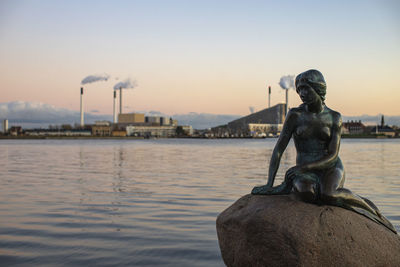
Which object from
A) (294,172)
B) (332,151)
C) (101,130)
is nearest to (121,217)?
(294,172)

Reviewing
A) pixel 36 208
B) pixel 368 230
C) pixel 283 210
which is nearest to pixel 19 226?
pixel 36 208

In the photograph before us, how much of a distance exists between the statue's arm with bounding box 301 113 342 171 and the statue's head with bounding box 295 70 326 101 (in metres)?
0.42

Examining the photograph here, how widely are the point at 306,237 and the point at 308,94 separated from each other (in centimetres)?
180

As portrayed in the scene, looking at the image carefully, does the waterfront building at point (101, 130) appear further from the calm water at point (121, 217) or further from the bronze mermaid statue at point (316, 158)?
the bronze mermaid statue at point (316, 158)

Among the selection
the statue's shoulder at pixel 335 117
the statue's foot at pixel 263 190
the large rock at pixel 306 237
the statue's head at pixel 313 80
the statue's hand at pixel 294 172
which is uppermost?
the statue's head at pixel 313 80

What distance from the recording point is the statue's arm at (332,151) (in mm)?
5676

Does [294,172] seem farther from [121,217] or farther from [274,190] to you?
[121,217]

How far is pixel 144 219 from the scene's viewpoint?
10.1 m

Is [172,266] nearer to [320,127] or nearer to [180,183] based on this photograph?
[320,127]

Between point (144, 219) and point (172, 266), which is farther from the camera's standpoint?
point (144, 219)

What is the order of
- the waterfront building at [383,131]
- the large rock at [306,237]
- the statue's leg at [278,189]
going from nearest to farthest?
the large rock at [306,237] → the statue's leg at [278,189] → the waterfront building at [383,131]

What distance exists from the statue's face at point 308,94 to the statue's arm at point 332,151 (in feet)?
1.23

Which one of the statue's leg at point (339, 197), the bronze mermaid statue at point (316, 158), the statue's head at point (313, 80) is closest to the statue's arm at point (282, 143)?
the bronze mermaid statue at point (316, 158)

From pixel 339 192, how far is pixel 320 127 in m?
0.88
